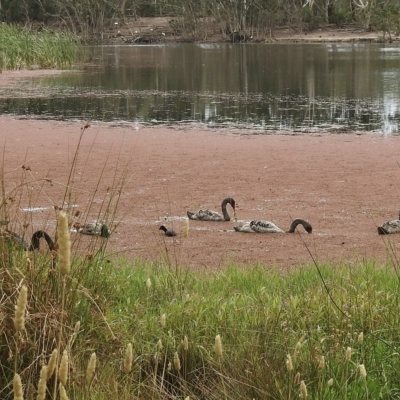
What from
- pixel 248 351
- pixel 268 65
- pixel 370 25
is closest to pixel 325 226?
pixel 248 351

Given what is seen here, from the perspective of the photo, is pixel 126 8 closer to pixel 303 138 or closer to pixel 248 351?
pixel 303 138

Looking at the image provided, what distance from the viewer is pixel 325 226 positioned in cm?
668

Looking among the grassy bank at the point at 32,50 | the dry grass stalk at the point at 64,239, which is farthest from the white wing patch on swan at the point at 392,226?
the grassy bank at the point at 32,50

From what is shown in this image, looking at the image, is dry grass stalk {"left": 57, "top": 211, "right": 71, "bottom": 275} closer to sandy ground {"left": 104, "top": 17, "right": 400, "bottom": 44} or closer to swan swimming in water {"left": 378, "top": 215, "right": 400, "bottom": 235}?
swan swimming in water {"left": 378, "top": 215, "right": 400, "bottom": 235}

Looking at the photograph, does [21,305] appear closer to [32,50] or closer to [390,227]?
[390,227]

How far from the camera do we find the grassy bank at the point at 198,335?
116 inches

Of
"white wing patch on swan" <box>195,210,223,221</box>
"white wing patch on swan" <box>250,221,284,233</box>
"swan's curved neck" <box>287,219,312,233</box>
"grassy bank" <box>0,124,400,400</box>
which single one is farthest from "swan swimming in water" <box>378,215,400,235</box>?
"grassy bank" <box>0,124,400,400</box>

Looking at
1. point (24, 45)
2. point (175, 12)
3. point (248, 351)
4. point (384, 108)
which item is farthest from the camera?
point (175, 12)

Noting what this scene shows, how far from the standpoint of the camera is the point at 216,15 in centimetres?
5694

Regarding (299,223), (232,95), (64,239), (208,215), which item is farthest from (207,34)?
(64,239)

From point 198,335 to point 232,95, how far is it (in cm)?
1581

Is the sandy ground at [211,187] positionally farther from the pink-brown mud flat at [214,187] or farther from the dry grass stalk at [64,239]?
the dry grass stalk at [64,239]

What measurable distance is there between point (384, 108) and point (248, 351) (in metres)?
13.2

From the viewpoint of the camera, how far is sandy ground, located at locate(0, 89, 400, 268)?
5898 millimetres
